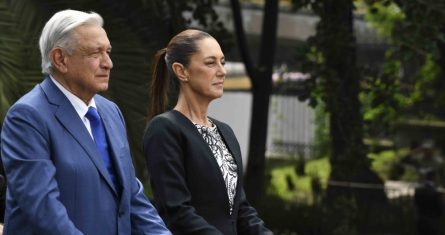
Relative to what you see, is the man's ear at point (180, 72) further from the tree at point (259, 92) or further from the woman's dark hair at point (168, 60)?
the tree at point (259, 92)

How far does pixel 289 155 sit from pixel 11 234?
63.3 feet

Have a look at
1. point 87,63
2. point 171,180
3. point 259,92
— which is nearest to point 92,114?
point 87,63

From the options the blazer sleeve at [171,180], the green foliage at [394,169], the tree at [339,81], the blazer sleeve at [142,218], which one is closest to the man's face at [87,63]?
the blazer sleeve at [142,218]

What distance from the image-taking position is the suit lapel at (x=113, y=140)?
3648mm

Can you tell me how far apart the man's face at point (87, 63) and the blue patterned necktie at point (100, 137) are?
63 millimetres

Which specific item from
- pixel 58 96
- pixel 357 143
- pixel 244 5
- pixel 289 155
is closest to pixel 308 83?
pixel 357 143

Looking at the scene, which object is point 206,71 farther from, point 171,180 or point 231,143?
point 171,180

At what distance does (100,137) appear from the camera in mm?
3666

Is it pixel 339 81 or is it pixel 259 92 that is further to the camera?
pixel 259 92

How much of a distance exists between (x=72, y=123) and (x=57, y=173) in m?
0.17

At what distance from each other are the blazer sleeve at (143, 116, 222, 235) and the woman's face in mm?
178

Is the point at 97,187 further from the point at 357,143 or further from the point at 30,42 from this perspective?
the point at 357,143

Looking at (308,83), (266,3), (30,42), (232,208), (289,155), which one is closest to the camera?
(232,208)

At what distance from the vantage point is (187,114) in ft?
14.0
